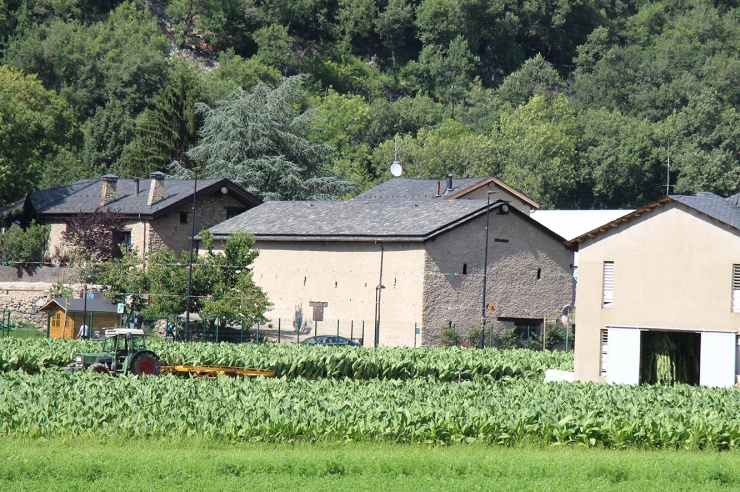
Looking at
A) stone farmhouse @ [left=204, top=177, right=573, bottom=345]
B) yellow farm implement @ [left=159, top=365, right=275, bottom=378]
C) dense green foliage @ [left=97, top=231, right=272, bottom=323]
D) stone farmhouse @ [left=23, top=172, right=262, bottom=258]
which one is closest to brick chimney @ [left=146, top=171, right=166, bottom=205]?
stone farmhouse @ [left=23, top=172, right=262, bottom=258]

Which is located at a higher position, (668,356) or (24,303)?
(24,303)

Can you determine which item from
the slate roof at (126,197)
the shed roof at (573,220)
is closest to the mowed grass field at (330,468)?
the slate roof at (126,197)

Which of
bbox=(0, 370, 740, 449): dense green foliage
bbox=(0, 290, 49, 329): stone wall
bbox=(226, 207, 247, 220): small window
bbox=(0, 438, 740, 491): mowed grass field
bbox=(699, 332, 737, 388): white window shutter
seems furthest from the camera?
bbox=(226, 207, 247, 220): small window

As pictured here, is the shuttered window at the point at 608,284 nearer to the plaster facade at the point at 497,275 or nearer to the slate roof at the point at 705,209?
the slate roof at the point at 705,209

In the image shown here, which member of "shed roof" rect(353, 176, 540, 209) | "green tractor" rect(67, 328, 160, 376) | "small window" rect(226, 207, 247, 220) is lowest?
"green tractor" rect(67, 328, 160, 376)

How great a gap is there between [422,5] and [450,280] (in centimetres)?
9312

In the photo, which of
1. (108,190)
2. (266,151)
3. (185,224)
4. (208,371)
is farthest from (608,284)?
(266,151)

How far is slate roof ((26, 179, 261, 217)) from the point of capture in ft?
190

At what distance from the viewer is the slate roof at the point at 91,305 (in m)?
46.7

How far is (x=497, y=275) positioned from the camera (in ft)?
159

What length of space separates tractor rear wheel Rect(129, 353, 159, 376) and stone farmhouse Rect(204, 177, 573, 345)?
19.1 metres

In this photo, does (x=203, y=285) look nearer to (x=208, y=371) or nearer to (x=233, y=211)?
(x=233, y=211)

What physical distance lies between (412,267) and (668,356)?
55.1ft

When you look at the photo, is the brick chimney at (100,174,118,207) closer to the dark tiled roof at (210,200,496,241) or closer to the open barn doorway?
the dark tiled roof at (210,200,496,241)
